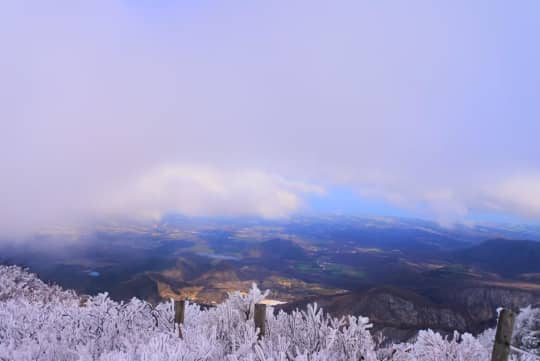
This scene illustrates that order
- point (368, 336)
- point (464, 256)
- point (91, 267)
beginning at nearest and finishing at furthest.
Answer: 1. point (368, 336)
2. point (91, 267)
3. point (464, 256)

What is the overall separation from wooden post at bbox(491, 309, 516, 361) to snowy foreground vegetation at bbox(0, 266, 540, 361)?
72 cm

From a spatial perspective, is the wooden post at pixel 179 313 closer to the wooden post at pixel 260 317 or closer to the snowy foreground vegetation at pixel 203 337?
the snowy foreground vegetation at pixel 203 337

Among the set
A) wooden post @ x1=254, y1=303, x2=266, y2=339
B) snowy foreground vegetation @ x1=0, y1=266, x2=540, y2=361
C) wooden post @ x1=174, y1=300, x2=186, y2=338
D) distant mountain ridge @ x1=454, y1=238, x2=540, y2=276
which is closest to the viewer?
snowy foreground vegetation @ x1=0, y1=266, x2=540, y2=361

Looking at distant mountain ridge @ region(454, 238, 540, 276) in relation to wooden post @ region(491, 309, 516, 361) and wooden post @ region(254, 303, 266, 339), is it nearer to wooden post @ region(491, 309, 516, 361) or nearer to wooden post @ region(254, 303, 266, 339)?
wooden post @ region(491, 309, 516, 361)

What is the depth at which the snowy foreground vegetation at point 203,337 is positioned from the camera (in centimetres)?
597

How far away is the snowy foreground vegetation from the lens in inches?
235

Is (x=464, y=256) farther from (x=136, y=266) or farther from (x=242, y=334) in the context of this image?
(x=242, y=334)

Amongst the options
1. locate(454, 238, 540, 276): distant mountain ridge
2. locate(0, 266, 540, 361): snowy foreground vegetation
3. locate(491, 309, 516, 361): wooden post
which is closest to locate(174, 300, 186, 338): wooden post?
locate(0, 266, 540, 361): snowy foreground vegetation

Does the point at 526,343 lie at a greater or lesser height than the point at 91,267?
greater

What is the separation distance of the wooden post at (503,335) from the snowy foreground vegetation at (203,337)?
2.36 ft

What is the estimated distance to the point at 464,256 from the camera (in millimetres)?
143875

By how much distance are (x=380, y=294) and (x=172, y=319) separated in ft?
200

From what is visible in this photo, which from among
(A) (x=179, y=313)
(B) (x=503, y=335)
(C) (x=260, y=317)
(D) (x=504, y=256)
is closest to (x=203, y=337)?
(C) (x=260, y=317)

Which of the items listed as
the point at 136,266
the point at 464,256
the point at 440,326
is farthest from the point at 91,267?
the point at 464,256
